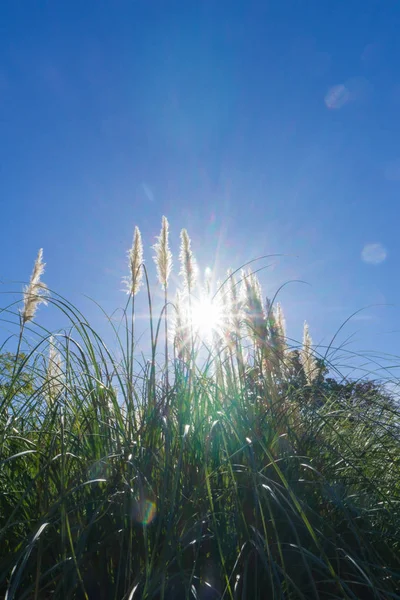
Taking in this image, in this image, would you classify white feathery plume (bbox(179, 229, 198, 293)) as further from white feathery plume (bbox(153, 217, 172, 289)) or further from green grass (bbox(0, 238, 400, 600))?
green grass (bbox(0, 238, 400, 600))

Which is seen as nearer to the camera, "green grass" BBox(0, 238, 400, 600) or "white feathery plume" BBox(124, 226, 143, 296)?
"green grass" BBox(0, 238, 400, 600)

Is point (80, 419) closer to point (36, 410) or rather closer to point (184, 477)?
point (36, 410)

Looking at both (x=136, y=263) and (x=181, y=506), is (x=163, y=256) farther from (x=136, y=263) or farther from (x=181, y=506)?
(x=181, y=506)

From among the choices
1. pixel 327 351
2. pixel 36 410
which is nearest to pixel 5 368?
pixel 36 410

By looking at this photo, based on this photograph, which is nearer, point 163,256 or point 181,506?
point 181,506

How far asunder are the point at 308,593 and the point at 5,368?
206 centimetres

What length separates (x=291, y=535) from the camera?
1836 millimetres

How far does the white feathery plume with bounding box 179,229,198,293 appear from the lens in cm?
408

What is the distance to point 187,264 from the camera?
13.7ft

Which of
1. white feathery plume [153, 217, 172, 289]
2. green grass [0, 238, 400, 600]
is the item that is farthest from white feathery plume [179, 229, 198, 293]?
green grass [0, 238, 400, 600]

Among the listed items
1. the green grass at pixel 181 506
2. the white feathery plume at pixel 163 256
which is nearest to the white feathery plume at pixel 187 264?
the white feathery plume at pixel 163 256

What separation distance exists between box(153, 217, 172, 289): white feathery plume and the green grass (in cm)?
148

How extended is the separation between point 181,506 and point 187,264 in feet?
8.82

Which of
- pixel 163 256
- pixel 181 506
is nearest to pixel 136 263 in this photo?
A: pixel 163 256
